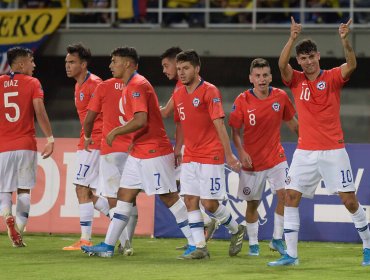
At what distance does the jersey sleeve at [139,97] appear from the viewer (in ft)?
34.3

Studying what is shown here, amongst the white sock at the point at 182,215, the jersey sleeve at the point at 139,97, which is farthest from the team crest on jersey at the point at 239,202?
the jersey sleeve at the point at 139,97

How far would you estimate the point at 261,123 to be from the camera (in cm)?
1148

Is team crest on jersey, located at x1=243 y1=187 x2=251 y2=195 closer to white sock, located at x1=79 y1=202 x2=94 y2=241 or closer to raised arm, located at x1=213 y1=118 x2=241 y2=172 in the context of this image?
raised arm, located at x1=213 y1=118 x2=241 y2=172

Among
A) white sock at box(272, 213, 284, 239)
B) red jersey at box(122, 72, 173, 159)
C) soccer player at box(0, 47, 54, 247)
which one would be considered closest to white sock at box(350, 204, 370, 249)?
white sock at box(272, 213, 284, 239)

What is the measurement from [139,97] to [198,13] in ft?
43.9

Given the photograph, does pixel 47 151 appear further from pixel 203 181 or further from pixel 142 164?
pixel 203 181

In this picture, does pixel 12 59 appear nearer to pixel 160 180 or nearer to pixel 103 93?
pixel 103 93

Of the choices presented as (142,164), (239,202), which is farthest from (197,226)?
(239,202)

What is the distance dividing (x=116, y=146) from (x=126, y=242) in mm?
1061

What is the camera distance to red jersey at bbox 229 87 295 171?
11.5m

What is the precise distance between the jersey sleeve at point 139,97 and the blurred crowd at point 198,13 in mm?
11838

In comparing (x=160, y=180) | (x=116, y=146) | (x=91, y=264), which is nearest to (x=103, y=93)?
(x=116, y=146)

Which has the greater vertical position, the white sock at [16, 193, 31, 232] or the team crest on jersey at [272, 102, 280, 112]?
the team crest on jersey at [272, 102, 280, 112]

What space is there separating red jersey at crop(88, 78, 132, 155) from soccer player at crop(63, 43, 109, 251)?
0.51m
